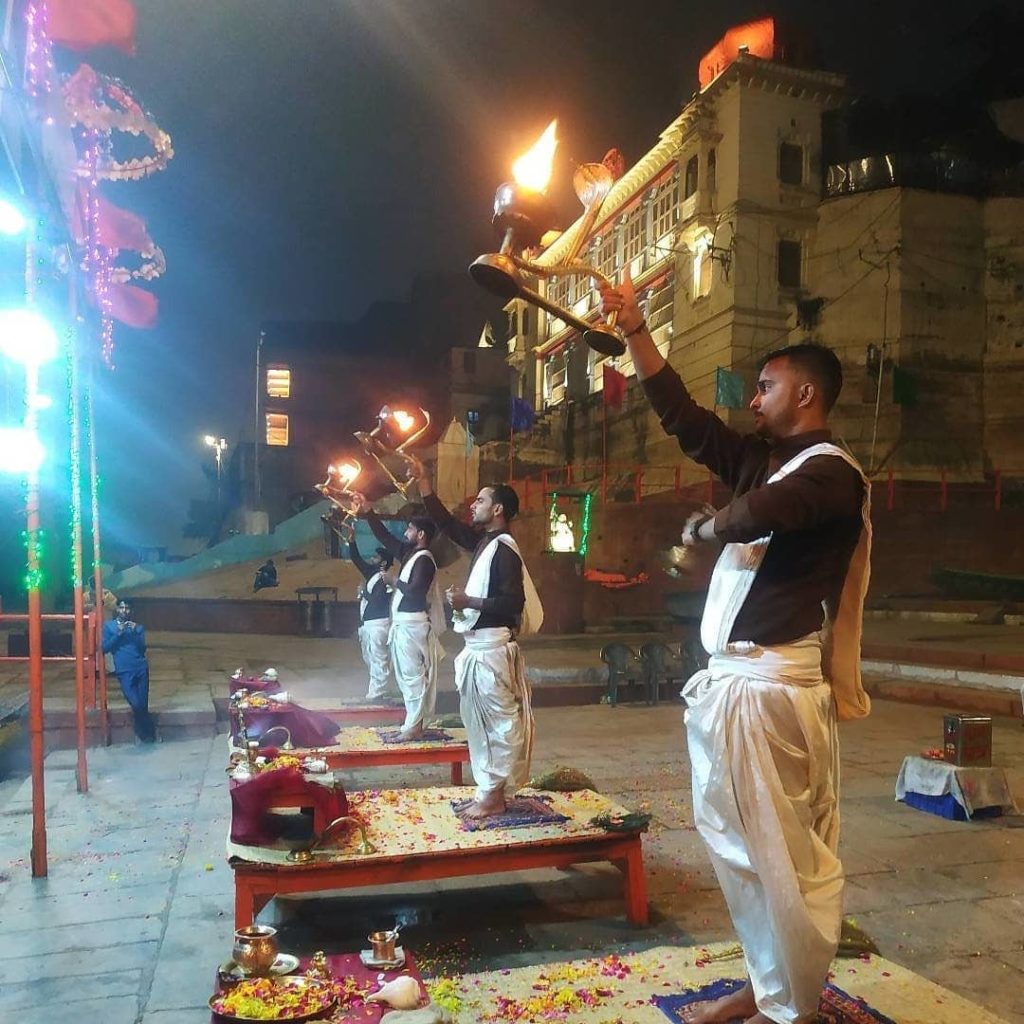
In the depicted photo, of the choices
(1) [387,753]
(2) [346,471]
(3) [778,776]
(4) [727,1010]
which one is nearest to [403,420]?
(2) [346,471]

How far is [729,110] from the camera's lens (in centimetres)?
2838

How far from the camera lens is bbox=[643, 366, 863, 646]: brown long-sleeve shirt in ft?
8.50

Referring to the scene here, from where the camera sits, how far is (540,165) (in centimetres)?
335

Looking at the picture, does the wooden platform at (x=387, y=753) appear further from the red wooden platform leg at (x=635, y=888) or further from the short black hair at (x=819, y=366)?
the short black hair at (x=819, y=366)

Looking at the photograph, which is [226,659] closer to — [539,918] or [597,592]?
[597,592]

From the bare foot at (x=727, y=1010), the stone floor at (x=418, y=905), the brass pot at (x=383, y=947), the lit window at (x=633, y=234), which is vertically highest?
the lit window at (x=633, y=234)

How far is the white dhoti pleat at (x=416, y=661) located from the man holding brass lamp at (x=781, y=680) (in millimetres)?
5162

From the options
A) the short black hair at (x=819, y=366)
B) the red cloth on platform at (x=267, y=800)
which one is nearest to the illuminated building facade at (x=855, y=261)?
the red cloth on platform at (x=267, y=800)

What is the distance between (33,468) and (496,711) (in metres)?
3.26

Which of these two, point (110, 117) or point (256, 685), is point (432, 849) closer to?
point (256, 685)

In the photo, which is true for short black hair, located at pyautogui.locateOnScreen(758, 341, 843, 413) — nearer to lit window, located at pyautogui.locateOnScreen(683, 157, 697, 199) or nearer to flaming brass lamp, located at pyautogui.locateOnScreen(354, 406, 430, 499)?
flaming brass lamp, located at pyautogui.locateOnScreen(354, 406, 430, 499)

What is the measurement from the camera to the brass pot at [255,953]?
2.97 meters

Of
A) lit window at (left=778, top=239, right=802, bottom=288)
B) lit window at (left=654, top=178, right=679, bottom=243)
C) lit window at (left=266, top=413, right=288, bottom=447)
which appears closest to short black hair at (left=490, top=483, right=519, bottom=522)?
lit window at (left=778, top=239, right=802, bottom=288)

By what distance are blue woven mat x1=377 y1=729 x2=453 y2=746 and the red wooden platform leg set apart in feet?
10.2
